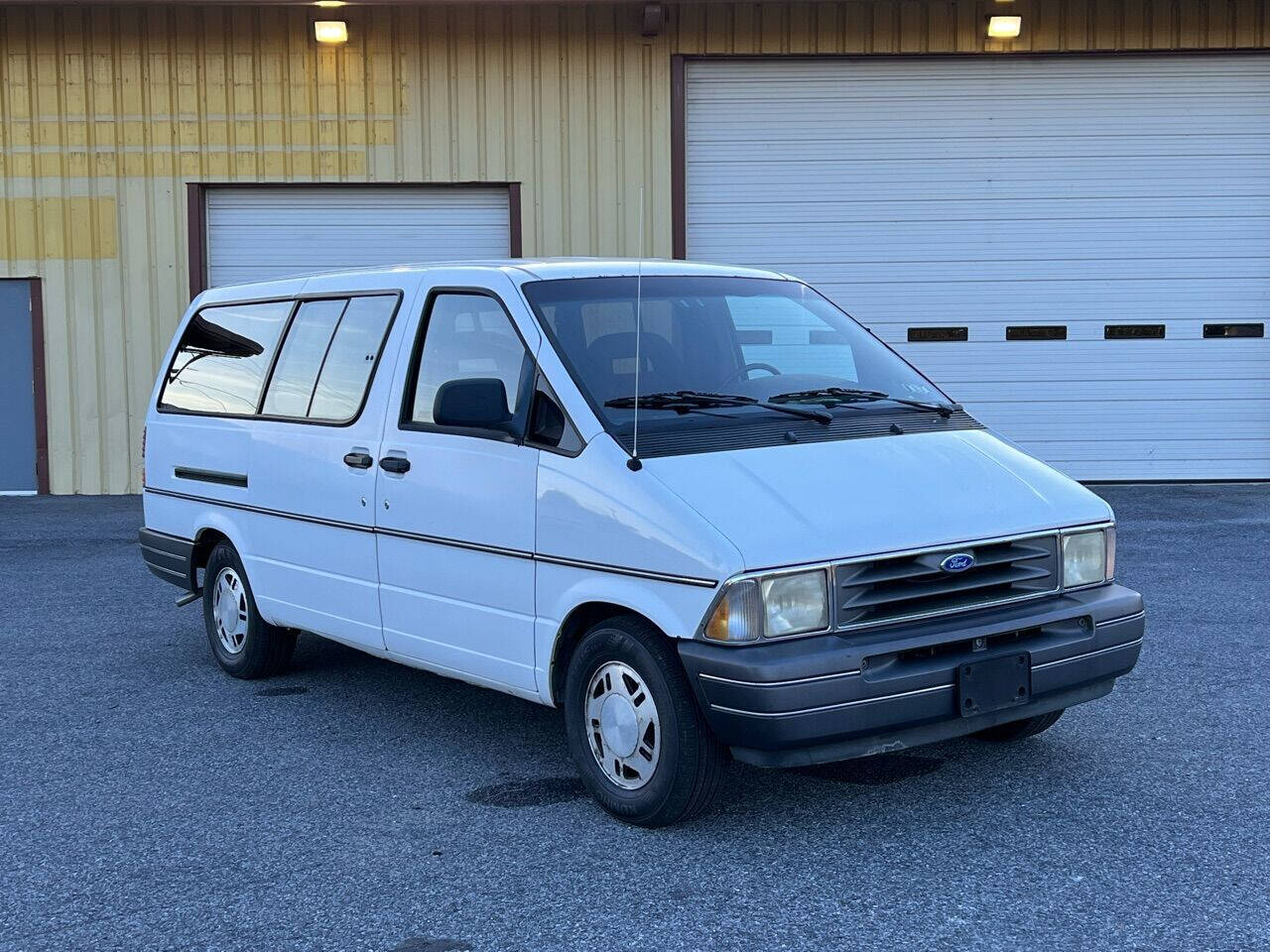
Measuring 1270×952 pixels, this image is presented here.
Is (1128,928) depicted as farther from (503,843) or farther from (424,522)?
(424,522)

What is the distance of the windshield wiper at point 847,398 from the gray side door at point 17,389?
36.0ft

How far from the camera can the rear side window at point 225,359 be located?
21.0ft

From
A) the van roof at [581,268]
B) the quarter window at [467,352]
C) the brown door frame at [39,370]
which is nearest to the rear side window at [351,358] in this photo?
the van roof at [581,268]

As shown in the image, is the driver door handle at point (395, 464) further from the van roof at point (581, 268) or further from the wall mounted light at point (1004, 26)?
the wall mounted light at point (1004, 26)

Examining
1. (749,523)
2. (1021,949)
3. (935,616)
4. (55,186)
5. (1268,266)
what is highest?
(55,186)

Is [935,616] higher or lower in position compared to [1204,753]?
higher

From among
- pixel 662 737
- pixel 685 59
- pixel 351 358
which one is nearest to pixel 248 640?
pixel 351 358

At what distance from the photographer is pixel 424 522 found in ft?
16.8

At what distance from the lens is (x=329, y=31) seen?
1334cm

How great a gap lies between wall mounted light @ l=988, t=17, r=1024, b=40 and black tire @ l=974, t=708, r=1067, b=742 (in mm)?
9937

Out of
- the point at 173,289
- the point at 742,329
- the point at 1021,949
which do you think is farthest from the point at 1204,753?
the point at 173,289

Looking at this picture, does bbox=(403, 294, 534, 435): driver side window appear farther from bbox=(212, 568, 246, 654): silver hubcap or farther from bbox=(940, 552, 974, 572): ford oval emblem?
bbox=(212, 568, 246, 654): silver hubcap

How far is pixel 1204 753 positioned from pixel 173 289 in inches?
445

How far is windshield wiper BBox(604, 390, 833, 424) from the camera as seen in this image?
15.3ft
